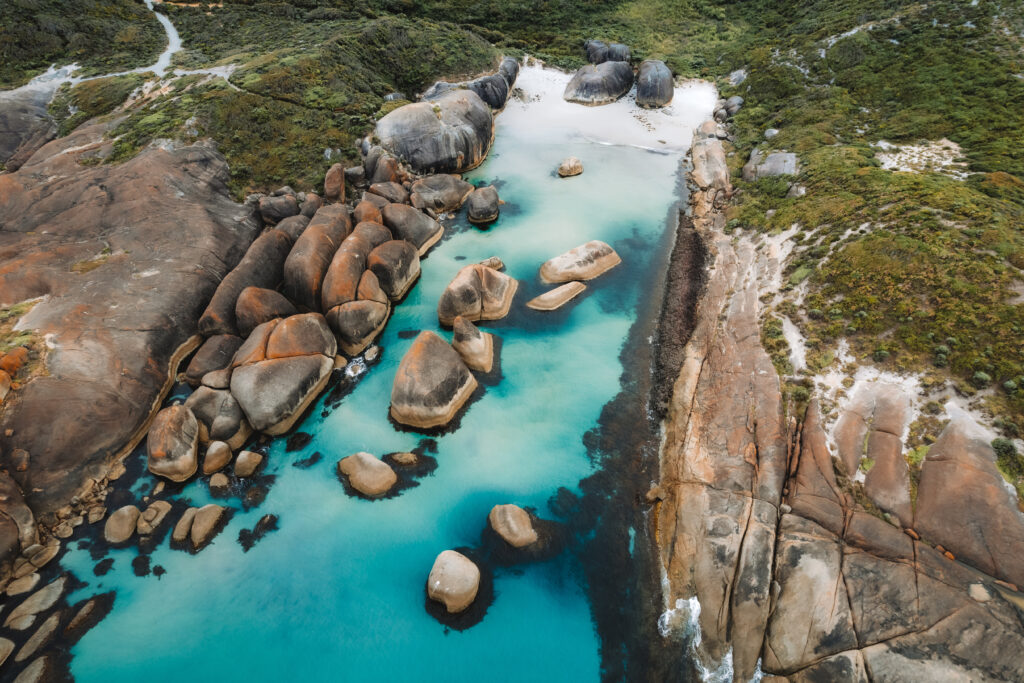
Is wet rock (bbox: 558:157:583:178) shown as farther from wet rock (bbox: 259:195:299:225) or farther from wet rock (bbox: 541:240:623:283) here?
wet rock (bbox: 259:195:299:225)

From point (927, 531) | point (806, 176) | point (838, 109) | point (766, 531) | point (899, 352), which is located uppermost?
point (838, 109)

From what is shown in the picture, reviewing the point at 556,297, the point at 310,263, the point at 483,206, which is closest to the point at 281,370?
the point at 310,263

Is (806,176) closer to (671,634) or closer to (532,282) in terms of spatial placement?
(532,282)

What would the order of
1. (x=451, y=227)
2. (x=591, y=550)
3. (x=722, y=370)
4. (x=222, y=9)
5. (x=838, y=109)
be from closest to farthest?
(x=591, y=550) < (x=722, y=370) < (x=451, y=227) < (x=838, y=109) < (x=222, y=9)

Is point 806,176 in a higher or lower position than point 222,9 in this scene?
lower

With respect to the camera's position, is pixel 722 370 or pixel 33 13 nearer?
pixel 722 370

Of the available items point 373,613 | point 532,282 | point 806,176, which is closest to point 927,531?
point 373,613

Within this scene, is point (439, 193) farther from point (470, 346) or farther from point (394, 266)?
point (470, 346)
